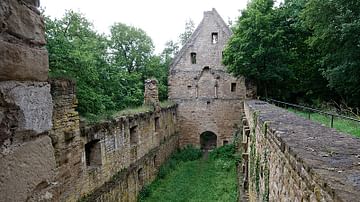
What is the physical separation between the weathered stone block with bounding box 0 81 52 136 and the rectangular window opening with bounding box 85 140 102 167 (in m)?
8.88

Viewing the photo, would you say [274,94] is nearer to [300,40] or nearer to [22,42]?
[300,40]

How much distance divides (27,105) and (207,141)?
27003mm

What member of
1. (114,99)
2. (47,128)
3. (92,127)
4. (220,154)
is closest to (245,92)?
(220,154)

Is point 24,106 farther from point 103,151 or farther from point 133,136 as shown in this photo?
point 133,136

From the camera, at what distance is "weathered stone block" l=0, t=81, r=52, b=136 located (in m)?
1.55

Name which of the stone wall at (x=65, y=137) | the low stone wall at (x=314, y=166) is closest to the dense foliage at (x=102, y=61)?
the stone wall at (x=65, y=137)

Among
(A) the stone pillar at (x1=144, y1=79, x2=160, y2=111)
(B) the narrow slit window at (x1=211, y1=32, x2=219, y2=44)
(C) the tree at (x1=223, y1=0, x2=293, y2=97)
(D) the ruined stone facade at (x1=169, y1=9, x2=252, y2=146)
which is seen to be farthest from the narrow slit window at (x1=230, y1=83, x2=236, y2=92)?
(A) the stone pillar at (x1=144, y1=79, x2=160, y2=111)

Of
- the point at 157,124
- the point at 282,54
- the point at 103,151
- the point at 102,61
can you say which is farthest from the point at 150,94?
the point at 103,151

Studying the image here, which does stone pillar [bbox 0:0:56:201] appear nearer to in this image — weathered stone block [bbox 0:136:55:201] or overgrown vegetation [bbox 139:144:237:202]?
weathered stone block [bbox 0:136:55:201]

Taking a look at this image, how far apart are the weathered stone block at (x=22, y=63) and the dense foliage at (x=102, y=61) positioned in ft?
20.0

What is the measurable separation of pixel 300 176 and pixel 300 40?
1811cm

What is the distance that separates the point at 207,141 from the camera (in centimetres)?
2830

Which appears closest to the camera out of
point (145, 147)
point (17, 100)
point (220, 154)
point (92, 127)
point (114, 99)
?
point (17, 100)

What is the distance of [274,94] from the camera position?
877 inches
